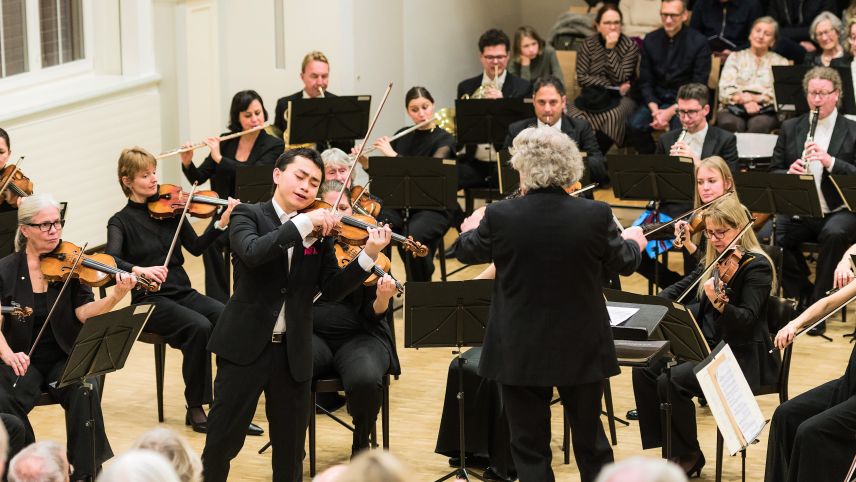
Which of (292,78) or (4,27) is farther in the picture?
(292,78)

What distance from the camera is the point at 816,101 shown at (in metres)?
7.07

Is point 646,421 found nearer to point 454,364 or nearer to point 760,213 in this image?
Result: point 454,364

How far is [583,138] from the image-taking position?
7461 millimetres

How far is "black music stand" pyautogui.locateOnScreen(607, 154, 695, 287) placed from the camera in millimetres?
6527

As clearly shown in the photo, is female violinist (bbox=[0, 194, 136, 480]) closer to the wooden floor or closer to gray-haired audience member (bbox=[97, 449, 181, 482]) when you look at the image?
the wooden floor

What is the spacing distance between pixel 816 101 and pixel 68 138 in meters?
4.52

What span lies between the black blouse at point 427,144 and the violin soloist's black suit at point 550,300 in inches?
143

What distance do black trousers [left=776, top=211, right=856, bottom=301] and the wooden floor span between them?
0.96 ft

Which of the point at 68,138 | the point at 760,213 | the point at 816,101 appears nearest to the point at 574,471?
the point at 760,213

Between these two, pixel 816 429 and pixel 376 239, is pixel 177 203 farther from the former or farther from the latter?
pixel 816 429

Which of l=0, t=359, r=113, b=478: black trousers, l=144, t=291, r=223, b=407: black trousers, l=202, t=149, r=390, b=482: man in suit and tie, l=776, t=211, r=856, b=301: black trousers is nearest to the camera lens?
l=202, t=149, r=390, b=482: man in suit and tie

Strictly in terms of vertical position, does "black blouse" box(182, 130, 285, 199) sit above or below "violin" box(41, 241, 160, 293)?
above

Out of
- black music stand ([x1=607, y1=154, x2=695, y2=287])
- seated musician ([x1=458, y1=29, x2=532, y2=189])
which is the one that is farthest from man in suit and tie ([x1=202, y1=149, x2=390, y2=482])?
seated musician ([x1=458, y1=29, x2=532, y2=189])

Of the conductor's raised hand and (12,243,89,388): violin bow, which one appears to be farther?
(12,243,89,388): violin bow
